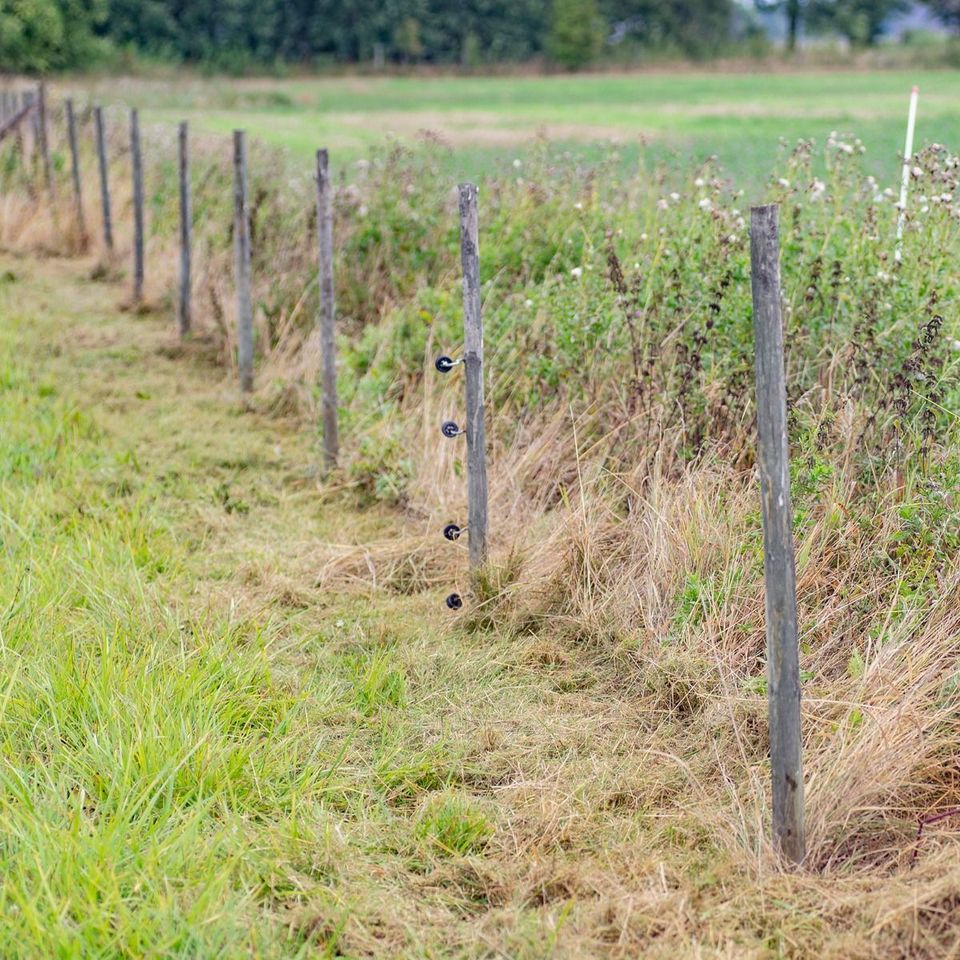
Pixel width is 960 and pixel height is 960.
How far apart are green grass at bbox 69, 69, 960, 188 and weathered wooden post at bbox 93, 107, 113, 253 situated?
303 cm

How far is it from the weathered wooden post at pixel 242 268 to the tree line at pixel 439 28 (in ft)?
173

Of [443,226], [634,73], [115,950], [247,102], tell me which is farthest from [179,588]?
[634,73]

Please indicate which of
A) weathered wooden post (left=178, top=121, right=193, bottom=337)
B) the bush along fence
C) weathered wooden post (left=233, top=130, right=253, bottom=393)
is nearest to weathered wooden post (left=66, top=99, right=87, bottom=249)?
weathered wooden post (left=178, top=121, right=193, bottom=337)

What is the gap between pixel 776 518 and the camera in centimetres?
303

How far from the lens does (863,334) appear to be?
17.4ft

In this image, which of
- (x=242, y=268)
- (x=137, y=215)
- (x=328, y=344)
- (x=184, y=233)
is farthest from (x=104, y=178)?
(x=328, y=344)

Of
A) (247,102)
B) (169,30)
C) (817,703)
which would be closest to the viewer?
(817,703)

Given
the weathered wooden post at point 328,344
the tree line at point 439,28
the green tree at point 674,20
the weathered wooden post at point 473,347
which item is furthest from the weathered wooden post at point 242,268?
the green tree at point 674,20

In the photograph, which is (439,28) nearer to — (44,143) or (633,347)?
(44,143)

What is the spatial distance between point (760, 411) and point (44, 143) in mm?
13587

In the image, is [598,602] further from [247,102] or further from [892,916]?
[247,102]

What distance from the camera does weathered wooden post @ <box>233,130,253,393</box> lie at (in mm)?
7887

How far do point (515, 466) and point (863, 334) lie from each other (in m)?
1.64

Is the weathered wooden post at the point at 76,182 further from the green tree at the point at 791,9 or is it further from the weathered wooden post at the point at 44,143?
the green tree at the point at 791,9
